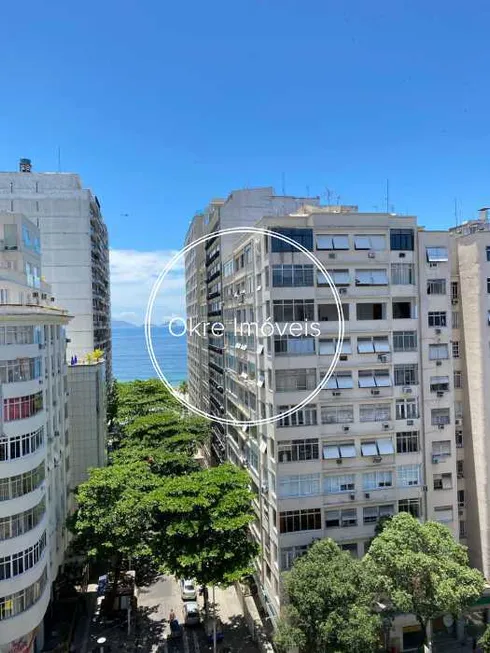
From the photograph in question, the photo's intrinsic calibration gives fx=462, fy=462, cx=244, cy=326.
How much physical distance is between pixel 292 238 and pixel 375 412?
9.60 meters

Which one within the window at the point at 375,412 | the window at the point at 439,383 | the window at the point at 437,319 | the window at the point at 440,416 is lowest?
the window at the point at 440,416

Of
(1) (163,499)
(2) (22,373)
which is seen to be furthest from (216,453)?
(2) (22,373)

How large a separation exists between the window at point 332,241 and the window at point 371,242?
58 centimetres

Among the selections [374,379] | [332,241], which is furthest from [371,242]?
[374,379]

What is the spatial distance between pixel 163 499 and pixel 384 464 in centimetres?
1103

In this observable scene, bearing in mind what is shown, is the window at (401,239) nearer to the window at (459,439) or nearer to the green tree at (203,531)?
the window at (459,439)

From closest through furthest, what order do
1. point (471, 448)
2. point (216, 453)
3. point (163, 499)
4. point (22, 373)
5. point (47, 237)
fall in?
point (22, 373) → point (163, 499) → point (471, 448) → point (47, 237) → point (216, 453)

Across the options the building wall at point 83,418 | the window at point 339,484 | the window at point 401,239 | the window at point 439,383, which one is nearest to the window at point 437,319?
the window at point 439,383

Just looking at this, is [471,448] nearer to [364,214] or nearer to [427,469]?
[427,469]

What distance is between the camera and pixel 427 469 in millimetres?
23844

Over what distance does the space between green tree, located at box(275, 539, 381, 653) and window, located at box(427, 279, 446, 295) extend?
13455 mm

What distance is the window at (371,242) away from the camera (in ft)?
74.8

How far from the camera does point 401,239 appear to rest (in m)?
23.3

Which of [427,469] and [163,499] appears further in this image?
[427,469]
